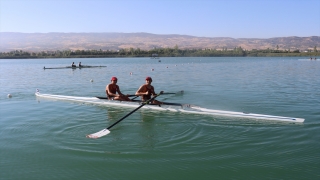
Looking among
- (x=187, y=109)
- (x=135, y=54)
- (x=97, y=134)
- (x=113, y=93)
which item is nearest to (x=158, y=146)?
(x=97, y=134)

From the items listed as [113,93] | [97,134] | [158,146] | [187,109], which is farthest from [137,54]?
[158,146]

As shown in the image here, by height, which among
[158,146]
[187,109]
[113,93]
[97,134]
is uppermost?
Answer: [113,93]

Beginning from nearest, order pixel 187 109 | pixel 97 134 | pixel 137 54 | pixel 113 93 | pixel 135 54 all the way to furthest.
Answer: pixel 97 134 < pixel 187 109 < pixel 113 93 < pixel 137 54 < pixel 135 54

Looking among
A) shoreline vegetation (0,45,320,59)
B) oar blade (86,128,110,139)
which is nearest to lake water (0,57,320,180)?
oar blade (86,128,110,139)

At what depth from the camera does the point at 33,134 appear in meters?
9.80

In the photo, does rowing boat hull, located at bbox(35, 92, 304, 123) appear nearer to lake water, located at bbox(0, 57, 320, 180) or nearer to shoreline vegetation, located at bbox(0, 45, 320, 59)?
lake water, located at bbox(0, 57, 320, 180)

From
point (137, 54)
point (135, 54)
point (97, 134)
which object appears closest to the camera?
point (97, 134)

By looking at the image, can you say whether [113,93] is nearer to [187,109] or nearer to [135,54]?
[187,109]

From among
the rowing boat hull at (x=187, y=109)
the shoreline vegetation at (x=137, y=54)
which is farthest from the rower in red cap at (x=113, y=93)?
the shoreline vegetation at (x=137, y=54)

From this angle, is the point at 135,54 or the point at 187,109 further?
the point at 135,54

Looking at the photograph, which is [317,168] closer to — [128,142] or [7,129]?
[128,142]

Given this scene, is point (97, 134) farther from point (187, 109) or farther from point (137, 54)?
point (137, 54)

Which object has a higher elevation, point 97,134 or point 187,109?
point 187,109

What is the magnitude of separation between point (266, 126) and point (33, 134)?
26.9 ft
